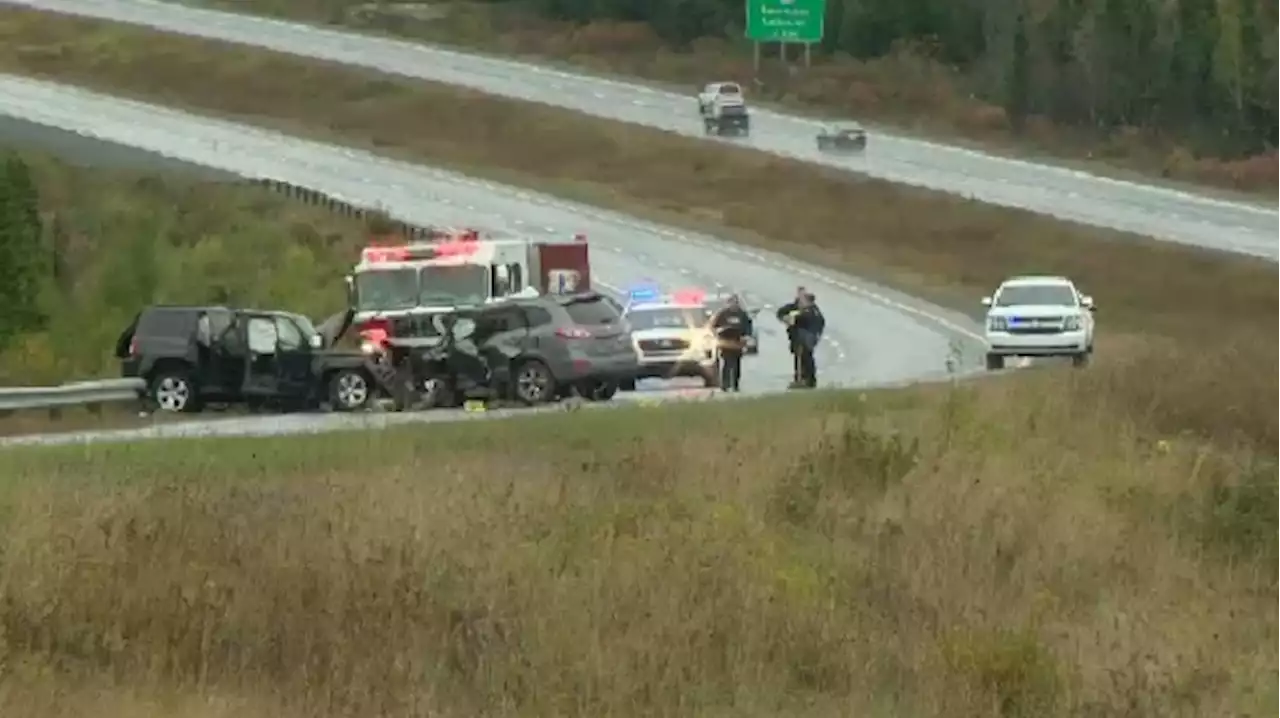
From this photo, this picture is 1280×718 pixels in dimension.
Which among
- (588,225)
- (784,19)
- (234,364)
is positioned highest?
(784,19)

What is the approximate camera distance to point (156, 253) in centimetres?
5544

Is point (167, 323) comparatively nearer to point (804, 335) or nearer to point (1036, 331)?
point (804, 335)

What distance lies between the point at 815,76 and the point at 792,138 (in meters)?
15.2

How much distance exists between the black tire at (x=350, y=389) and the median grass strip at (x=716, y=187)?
10.3m

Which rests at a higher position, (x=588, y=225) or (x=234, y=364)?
(x=234, y=364)

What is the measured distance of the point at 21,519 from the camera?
14336mm

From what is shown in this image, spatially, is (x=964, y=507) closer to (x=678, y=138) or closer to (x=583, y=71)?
(x=678, y=138)

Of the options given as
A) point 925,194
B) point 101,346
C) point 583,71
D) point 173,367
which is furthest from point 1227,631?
point 583,71

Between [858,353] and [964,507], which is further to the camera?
[858,353]

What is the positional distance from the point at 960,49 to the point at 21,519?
296 feet

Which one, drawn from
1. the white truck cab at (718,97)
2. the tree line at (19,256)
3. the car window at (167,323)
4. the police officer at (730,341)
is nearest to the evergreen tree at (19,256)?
the tree line at (19,256)

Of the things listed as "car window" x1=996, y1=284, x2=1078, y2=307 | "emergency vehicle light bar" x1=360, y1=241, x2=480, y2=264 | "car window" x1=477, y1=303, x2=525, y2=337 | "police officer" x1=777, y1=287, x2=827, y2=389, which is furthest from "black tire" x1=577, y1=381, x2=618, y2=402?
"car window" x1=996, y1=284, x2=1078, y2=307

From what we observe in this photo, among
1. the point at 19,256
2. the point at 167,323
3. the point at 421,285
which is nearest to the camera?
the point at 167,323

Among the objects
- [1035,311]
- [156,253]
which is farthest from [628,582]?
[156,253]
